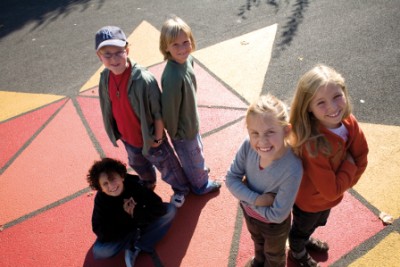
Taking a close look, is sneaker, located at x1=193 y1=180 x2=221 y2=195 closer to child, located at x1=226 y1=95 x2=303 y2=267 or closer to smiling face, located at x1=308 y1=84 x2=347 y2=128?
child, located at x1=226 y1=95 x2=303 y2=267

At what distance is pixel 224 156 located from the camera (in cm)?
387

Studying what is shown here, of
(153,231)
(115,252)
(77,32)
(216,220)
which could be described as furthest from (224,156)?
(77,32)

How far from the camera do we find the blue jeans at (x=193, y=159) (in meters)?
2.97

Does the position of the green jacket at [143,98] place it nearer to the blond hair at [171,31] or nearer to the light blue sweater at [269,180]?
the blond hair at [171,31]

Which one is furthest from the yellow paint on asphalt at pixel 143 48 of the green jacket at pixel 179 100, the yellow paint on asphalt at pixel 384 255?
the yellow paint on asphalt at pixel 384 255

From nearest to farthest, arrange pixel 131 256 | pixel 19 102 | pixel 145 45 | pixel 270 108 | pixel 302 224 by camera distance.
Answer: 1. pixel 270 108
2. pixel 302 224
3. pixel 131 256
4. pixel 19 102
5. pixel 145 45

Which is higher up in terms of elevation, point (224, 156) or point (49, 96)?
point (49, 96)

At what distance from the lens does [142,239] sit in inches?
119

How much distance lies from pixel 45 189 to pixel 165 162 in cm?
170

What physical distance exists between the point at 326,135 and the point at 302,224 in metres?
0.81

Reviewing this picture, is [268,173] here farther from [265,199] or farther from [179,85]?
[179,85]

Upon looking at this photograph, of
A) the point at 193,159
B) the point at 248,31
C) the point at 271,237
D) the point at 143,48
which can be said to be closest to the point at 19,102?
the point at 143,48

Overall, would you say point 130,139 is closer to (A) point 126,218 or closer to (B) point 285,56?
(A) point 126,218

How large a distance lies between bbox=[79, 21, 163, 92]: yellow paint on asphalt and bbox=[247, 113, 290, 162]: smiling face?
159 inches
